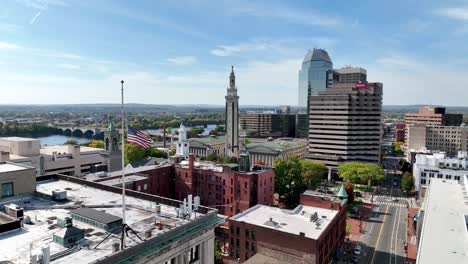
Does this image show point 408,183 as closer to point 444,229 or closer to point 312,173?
point 312,173

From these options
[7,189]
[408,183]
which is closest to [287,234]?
[7,189]

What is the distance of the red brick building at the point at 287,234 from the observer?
53.7 metres

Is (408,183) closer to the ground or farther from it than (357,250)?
farther from it

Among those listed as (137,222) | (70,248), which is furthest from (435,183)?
(70,248)

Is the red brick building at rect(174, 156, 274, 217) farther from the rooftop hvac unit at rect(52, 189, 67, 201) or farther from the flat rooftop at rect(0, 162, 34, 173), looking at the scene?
the flat rooftop at rect(0, 162, 34, 173)

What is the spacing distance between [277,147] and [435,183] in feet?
337

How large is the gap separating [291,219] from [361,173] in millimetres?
67696

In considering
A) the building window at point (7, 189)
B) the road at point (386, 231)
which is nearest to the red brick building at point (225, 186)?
the road at point (386, 231)

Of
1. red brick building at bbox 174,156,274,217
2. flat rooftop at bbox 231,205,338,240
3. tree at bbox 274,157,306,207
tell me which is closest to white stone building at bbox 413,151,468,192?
tree at bbox 274,157,306,207

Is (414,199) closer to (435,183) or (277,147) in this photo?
(435,183)

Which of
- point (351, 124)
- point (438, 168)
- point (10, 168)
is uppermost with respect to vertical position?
point (351, 124)

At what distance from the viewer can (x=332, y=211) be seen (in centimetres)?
6788

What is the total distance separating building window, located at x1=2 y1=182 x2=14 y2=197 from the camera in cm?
3691

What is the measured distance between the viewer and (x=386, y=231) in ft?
271
